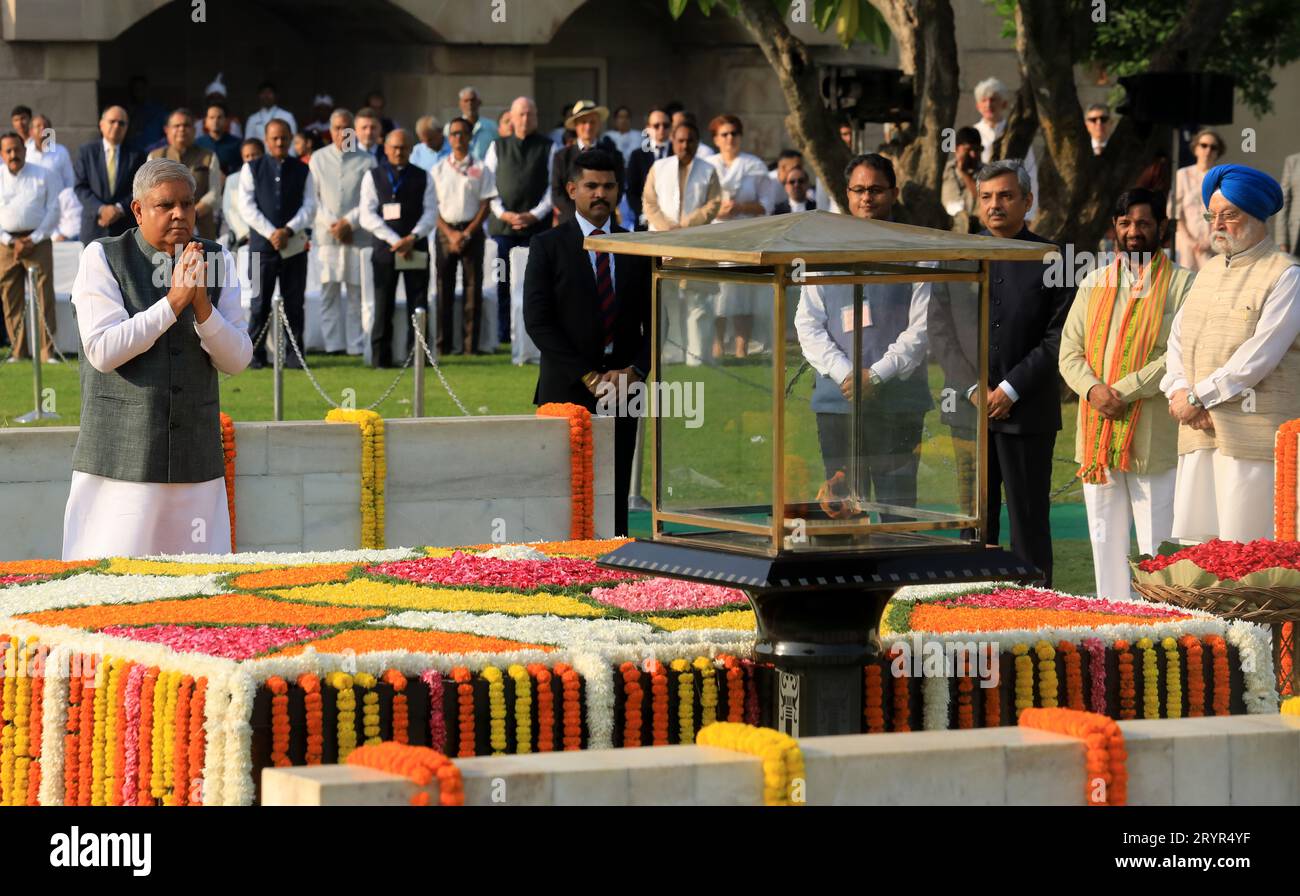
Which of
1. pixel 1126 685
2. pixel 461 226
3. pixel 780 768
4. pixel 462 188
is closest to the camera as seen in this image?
pixel 780 768

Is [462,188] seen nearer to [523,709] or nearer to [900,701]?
[900,701]

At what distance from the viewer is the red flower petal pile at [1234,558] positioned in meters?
7.59

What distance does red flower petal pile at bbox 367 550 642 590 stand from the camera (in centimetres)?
721

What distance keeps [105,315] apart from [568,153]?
11.6 m

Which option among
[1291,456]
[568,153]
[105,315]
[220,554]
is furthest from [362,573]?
[568,153]

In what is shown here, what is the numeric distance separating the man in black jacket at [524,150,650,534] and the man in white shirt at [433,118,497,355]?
30.9 feet

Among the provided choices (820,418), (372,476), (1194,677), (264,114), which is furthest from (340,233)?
(820,418)

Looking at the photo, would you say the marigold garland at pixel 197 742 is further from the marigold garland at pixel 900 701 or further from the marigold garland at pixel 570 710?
the marigold garland at pixel 900 701

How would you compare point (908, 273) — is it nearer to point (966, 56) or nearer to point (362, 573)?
point (362, 573)

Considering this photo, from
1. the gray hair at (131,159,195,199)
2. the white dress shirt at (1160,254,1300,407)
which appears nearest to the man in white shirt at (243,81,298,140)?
the white dress shirt at (1160,254,1300,407)

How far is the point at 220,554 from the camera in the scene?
7855mm

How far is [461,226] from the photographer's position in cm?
1984

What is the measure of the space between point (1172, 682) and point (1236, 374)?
2890 millimetres
